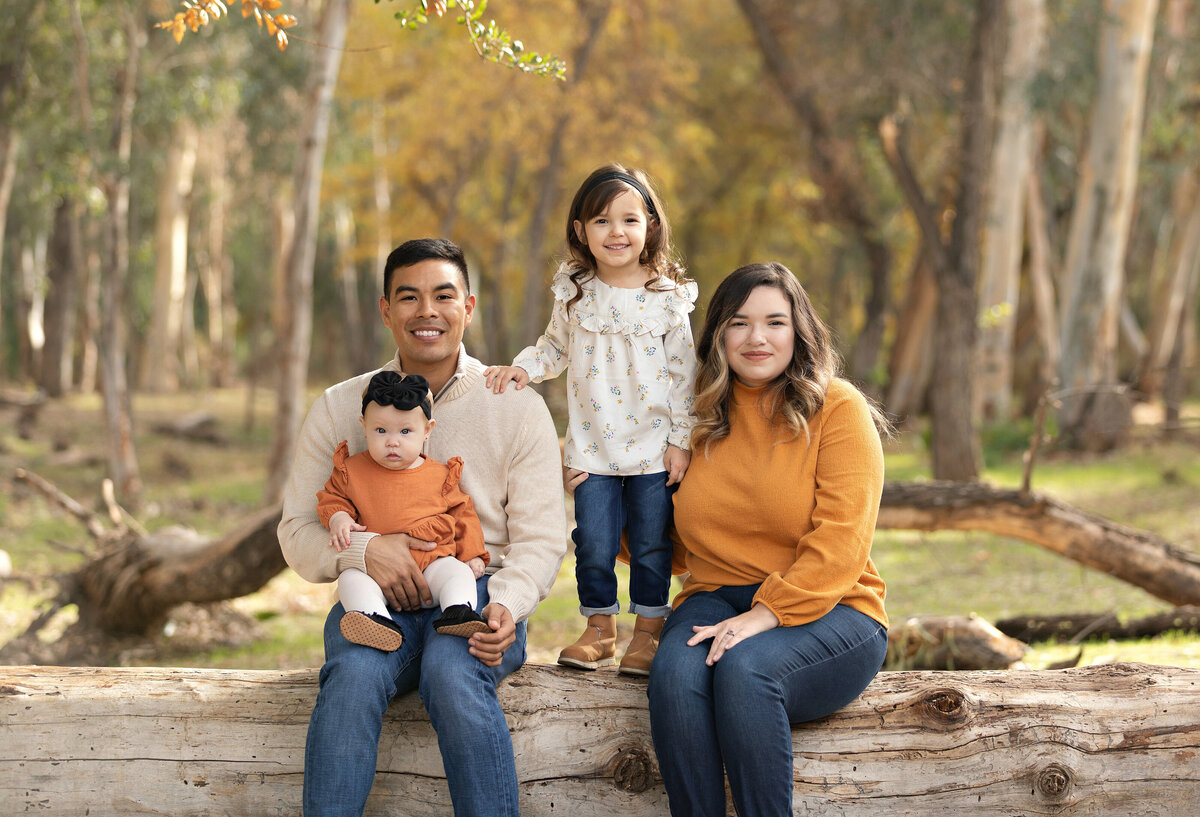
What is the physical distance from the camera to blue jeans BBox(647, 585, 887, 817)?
2.57 m

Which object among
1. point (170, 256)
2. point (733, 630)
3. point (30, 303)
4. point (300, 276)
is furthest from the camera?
point (30, 303)

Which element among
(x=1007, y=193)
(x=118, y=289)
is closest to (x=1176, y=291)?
(x=1007, y=193)

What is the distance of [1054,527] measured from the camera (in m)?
5.52

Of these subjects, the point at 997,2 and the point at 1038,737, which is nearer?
the point at 1038,737

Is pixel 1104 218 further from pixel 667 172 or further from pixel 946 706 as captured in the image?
pixel 946 706

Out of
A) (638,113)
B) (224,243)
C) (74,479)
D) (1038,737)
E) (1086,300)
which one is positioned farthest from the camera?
(224,243)

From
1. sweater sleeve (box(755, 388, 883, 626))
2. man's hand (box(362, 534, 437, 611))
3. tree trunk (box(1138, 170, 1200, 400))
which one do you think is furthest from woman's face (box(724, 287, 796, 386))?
tree trunk (box(1138, 170, 1200, 400))

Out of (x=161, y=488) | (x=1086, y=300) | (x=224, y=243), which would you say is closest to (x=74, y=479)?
(x=161, y=488)

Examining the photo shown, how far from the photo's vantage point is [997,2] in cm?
896

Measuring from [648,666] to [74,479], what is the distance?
1092 cm

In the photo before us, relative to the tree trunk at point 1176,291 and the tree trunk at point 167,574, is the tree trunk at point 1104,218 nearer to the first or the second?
the tree trunk at point 1176,291

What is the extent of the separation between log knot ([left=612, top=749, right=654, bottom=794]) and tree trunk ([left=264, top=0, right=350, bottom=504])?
695cm

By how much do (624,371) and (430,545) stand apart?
2.93 feet

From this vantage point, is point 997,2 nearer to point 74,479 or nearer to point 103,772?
point 103,772
